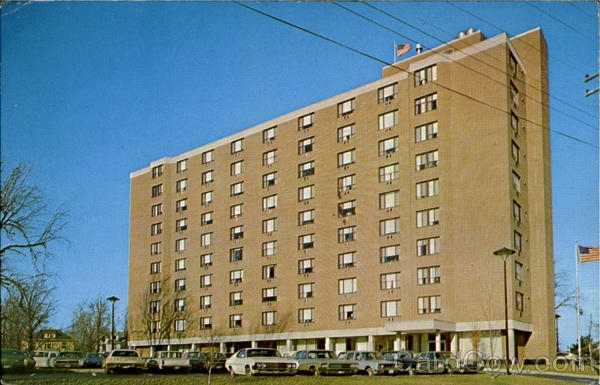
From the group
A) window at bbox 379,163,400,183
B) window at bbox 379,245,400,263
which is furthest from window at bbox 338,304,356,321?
window at bbox 379,163,400,183

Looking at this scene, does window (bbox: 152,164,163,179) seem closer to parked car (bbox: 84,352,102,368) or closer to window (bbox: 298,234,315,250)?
window (bbox: 298,234,315,250)

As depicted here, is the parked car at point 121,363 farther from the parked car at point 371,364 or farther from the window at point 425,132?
the window at point 425,132

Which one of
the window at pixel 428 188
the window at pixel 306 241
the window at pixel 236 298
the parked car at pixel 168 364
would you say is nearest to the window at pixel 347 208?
the window at pixel 306 241

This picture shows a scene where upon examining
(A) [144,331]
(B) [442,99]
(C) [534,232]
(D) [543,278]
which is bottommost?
(A) [144,331]

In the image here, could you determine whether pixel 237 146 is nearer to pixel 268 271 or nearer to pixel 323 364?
pixel 268 271

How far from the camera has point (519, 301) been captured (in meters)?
63.1

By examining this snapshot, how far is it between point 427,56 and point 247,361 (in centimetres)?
4847

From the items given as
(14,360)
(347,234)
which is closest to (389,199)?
(347,234)

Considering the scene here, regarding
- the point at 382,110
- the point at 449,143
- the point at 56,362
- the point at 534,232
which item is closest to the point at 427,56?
the point at 382,110

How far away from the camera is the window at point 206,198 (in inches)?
3555

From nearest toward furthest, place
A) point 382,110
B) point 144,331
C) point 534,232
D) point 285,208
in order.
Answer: point 534,232
point 382,110
point 285,208
point 144,331

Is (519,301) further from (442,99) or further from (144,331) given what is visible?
(144,331)

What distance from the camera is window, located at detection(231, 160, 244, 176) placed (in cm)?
8712

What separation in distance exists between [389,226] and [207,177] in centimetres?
3067
